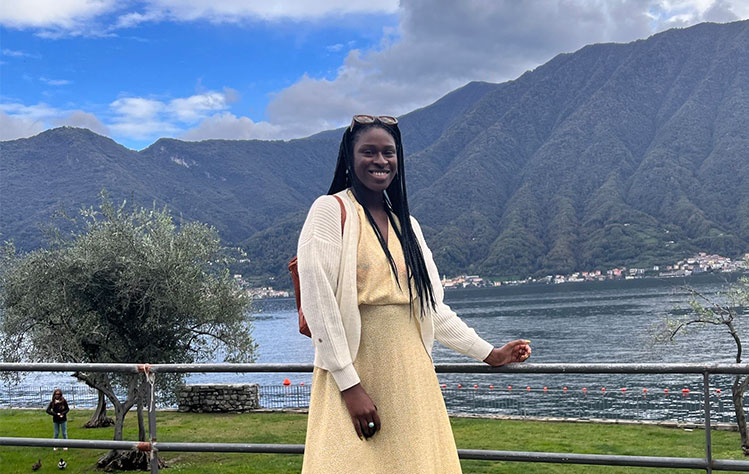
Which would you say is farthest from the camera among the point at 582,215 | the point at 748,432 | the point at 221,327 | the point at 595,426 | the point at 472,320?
the point at 582,215

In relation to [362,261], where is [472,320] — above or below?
below

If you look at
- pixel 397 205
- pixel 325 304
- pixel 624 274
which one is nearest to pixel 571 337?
pixel 397 205

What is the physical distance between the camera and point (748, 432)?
23297 millimetres

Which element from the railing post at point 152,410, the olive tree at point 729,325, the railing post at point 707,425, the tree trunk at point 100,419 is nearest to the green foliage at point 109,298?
the tree trunk at point 100,419

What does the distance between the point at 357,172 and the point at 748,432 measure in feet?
81.5

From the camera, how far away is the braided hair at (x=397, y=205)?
8.96 feet

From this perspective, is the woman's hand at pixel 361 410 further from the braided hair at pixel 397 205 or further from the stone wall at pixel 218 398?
the stone wall at pixel 218 398

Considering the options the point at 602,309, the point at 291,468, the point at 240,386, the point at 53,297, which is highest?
the point at 53,297

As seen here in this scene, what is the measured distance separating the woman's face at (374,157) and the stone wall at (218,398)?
26514mm

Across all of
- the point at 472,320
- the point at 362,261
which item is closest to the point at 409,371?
the point at 362,261

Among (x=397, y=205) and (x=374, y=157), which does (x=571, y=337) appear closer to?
(x=397, y=205)

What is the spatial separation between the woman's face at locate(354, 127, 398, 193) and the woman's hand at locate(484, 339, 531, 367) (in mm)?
900

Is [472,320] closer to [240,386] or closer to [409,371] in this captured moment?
[240,386]

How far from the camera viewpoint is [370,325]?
8.52 feet
